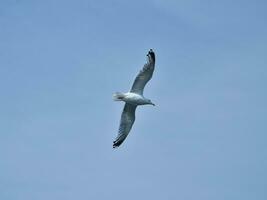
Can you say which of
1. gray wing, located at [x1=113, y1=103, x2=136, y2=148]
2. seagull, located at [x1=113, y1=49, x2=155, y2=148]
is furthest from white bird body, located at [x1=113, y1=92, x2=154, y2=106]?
gray wing, located at [x1=113, y1=103, x2=136, y2=148]

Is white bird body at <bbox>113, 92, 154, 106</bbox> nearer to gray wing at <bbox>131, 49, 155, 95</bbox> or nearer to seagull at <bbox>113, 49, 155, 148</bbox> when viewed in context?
Answer: seagull at <bbox>113, 49, 155, 148</bbox>

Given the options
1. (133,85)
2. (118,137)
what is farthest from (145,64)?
(118,137)

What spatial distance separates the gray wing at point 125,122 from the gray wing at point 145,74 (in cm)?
195

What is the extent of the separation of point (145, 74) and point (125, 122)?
14.7 ft

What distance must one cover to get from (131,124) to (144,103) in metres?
2.19

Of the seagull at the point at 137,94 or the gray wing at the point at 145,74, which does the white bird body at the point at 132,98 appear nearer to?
the seagull at the point at 137,94

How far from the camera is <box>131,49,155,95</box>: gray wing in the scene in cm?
6097

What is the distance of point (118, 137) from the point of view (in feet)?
210

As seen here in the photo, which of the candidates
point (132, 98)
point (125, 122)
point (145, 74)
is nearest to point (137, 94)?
point (132, 98)

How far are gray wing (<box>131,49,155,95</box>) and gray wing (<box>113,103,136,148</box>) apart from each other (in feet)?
6.39

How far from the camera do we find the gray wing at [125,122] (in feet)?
207

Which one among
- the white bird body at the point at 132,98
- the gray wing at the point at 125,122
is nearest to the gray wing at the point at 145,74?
the white bird body at the point at 132,98

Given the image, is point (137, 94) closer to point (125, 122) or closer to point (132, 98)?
point (132, 98)

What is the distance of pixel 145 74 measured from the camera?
61094 millimetres
